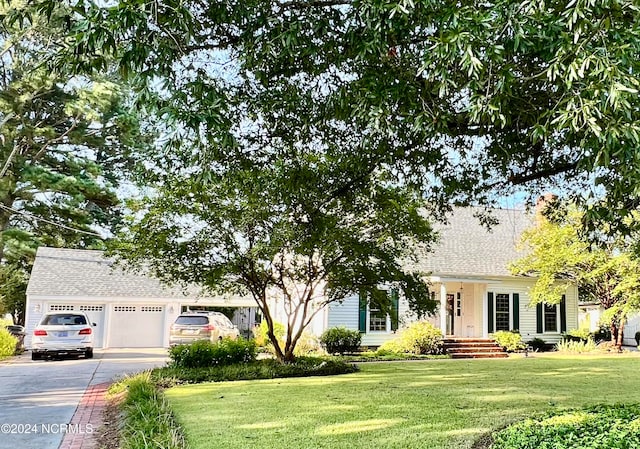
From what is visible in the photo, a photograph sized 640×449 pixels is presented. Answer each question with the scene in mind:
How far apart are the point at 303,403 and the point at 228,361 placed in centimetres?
538

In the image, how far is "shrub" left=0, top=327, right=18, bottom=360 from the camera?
18408 millimetres

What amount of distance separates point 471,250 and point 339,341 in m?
7.96

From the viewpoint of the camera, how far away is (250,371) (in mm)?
12359

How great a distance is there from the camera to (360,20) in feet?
15.4

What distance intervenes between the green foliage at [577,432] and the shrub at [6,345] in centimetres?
1798

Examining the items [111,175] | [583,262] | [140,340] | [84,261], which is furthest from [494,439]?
[111,175]

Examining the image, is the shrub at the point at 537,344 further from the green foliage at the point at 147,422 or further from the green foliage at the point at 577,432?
the green foliage at the point at 147,422

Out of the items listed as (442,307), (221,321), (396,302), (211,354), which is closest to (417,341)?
(396,302)

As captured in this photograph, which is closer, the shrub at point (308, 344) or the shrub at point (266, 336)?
the shrub at point (308, 344)

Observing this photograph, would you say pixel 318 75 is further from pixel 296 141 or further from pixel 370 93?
pixel 370 93

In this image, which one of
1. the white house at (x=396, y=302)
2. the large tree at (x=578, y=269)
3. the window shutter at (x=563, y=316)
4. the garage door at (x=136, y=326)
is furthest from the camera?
the garage door at (x=136, y=326)

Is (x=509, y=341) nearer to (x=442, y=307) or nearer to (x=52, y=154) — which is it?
(x=442, y=307)

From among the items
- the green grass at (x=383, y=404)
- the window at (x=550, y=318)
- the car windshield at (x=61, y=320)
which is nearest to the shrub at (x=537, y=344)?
the window at (x=550, y=318)

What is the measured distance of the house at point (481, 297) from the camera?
69.8 ft
